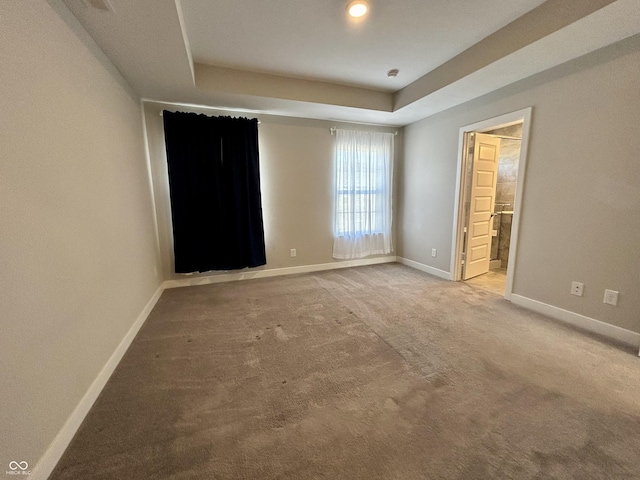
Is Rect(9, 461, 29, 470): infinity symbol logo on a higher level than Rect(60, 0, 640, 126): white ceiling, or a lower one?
lower

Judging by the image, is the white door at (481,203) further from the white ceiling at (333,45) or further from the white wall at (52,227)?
the white wall at (52,227)

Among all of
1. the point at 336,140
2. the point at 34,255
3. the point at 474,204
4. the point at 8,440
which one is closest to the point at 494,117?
the point at 474,204

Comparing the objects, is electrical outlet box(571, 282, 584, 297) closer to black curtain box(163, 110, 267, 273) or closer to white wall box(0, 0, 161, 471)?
black curtain box(163, 110, 267, 273)

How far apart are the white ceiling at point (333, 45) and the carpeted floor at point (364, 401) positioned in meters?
2.36

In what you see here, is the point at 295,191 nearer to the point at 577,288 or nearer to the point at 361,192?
the point at 361,192

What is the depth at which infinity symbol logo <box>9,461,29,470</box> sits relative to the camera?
37.8 inches

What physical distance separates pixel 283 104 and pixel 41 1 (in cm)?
221

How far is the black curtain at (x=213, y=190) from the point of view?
3260 mm

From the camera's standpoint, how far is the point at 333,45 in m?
2.41

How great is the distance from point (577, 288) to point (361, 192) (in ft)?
9.36

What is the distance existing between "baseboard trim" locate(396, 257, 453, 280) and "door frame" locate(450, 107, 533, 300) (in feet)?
Answer: 0.39

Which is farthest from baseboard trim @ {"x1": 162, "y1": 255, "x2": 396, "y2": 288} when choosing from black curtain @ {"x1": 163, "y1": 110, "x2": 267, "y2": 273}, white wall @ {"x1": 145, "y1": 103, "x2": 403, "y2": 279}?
black curtain @ {"x1": 163, "y1": 110, "x2": 267, "y2": 273}

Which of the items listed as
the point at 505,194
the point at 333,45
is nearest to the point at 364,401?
the point at 333,45

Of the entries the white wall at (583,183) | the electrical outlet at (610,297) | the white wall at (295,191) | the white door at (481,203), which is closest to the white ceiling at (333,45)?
the white wall at (583,183)
